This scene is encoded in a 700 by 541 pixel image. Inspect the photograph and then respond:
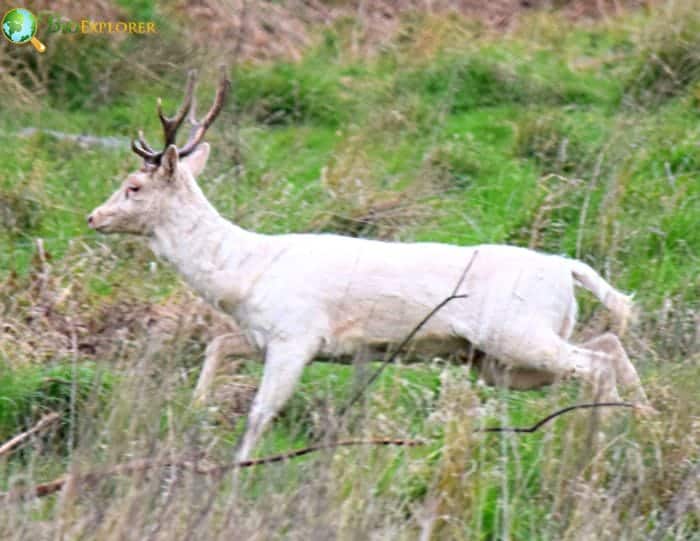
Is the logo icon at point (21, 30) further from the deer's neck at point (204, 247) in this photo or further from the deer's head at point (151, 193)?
the deer's neck at point (204, 247)

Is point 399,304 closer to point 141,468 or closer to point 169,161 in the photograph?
point 169,161

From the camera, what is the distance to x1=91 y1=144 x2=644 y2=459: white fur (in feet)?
22.8

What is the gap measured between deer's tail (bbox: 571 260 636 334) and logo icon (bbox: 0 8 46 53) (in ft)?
16.9

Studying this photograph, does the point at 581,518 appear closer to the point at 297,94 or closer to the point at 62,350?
the point at 62,350

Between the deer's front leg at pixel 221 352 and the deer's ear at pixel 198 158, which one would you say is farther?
the deer's ear at pixel 198 158

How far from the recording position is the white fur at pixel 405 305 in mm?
6953

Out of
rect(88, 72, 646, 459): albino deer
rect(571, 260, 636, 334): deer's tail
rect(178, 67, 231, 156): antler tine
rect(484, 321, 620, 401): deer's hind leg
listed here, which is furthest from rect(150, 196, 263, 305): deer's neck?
rect(571, 260, 636, 334): deer's tail

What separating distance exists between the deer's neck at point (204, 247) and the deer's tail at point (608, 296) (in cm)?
129

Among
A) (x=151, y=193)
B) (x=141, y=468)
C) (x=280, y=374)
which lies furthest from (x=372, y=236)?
(x=141, y=468)

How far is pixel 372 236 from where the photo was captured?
29.7ft

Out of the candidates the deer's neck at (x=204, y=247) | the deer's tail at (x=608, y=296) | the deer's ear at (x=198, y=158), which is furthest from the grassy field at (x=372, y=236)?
the deer's ear at (x=198, y=158)

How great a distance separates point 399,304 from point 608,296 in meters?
0.80

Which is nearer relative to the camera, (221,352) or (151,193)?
(221,352)

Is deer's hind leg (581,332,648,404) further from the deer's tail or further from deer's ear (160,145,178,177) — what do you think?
deer's ear (160,145,178,177)
